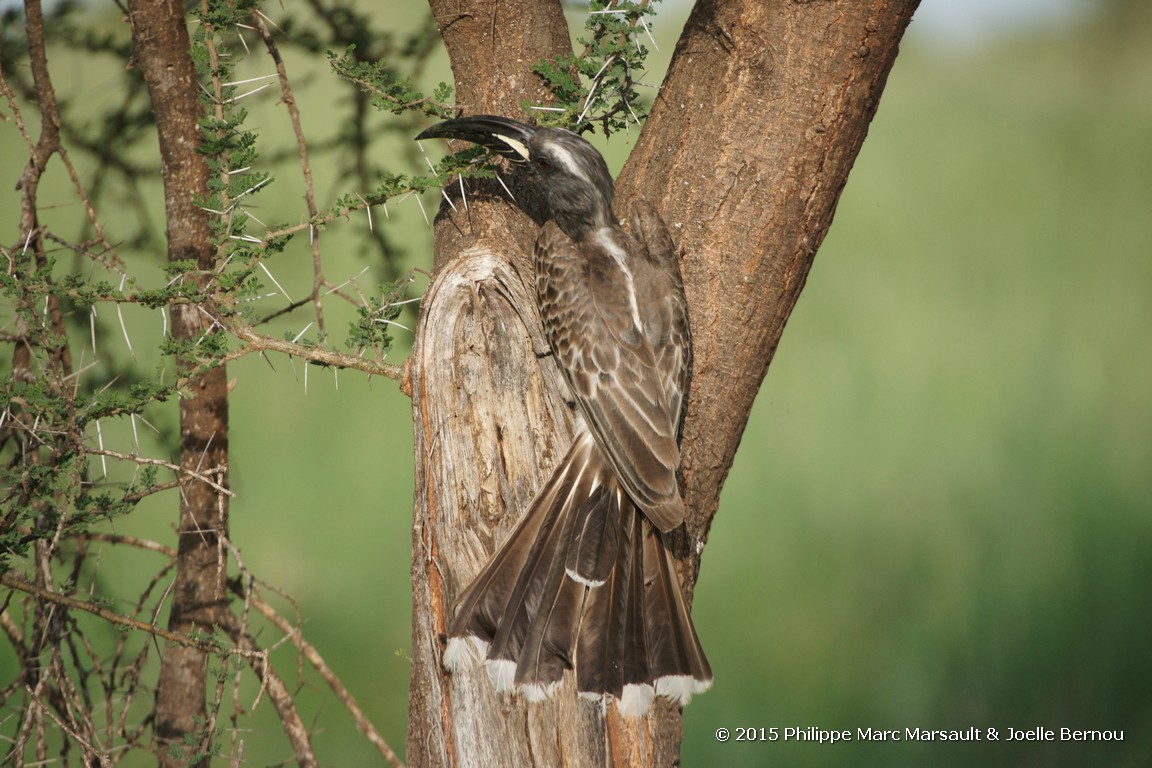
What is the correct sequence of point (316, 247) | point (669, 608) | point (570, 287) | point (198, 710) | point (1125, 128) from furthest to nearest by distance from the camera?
point (1125, 128) → point (198, 710) → point (316, 247) → point (570, 287) → point (669, 608)

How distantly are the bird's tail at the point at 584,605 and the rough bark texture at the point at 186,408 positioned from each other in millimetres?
858

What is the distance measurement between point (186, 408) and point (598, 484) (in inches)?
53.0

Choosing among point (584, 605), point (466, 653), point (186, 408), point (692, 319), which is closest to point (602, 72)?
point (692, 319)

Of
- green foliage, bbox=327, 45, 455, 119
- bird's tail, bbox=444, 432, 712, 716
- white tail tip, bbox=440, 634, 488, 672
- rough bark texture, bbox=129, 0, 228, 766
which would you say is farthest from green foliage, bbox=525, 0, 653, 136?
white tail tip, bbox=440, 634, 488, 672

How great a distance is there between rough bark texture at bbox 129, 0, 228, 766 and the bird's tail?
2.82 feet

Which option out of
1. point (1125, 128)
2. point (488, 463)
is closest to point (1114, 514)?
point (1125, 128)

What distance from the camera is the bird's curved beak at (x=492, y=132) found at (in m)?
2.12

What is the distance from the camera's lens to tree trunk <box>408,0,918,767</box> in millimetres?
1762

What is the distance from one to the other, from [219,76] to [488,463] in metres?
1.15

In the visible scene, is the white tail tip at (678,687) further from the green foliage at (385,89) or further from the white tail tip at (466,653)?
the green foliage at (385,89)

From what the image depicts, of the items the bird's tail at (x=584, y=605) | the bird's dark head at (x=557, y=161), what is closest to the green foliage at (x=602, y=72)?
the bird's dark head at (x=557, y=161)

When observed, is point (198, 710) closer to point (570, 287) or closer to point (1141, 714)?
point (570, 287)

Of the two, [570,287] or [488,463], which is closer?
[488,463]

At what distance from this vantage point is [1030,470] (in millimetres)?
3645
